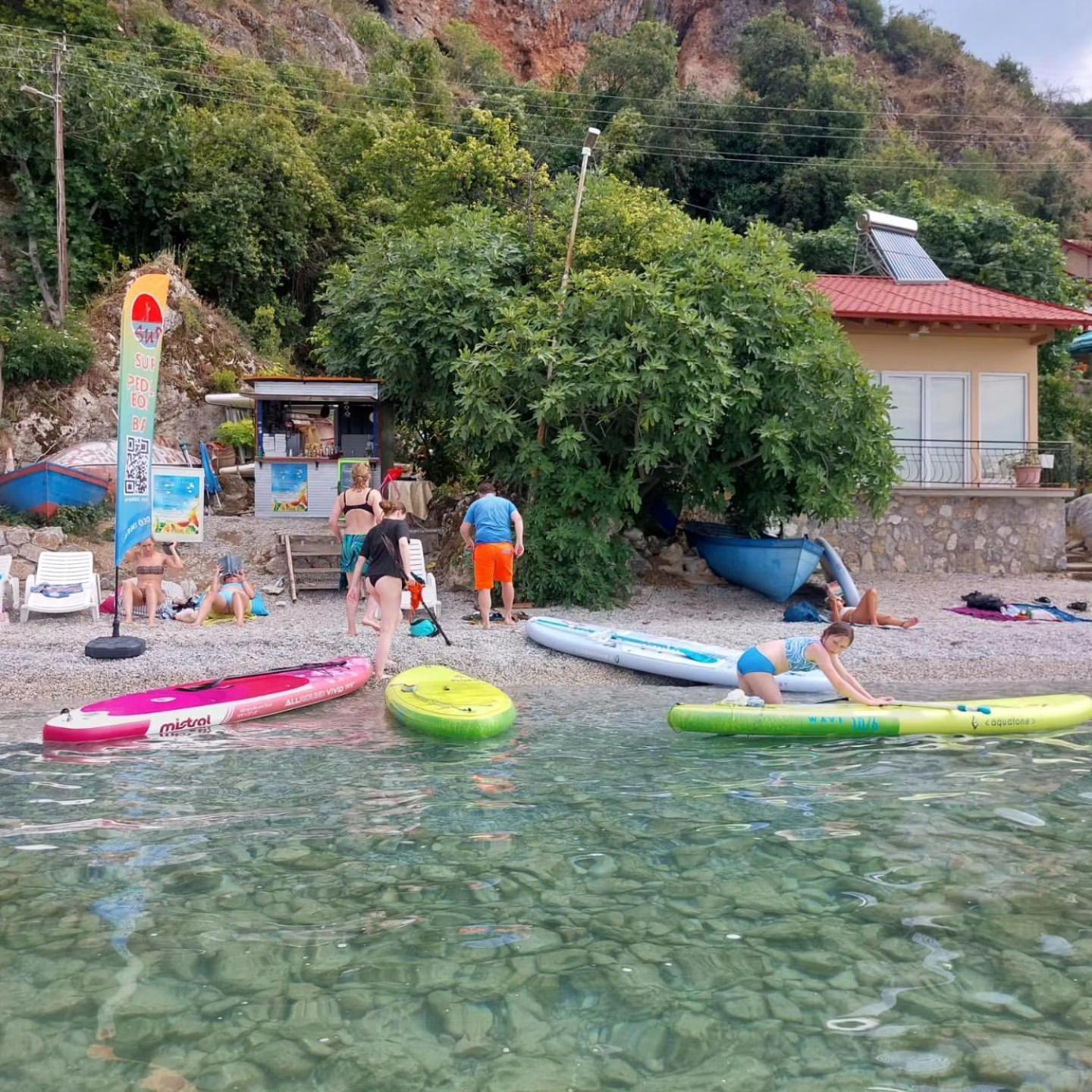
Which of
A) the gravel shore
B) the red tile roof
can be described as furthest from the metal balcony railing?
the gravel shore

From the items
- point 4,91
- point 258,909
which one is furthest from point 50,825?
point 4,91

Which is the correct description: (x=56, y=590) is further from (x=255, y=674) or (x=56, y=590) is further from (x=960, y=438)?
(x=960, y=438)

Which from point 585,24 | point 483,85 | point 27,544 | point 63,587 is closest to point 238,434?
point 27,544

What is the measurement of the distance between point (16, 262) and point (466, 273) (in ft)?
50.8

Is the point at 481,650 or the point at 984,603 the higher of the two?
the point at 984,603

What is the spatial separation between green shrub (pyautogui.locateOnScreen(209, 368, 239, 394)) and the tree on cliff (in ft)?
30.6

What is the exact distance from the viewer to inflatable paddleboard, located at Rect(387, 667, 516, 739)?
8.03 metres

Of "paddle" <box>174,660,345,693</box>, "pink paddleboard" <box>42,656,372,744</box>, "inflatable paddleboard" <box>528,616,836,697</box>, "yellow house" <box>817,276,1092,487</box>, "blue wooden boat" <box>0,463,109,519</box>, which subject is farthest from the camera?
"yellow house" <box>817,276,1092,487</box>

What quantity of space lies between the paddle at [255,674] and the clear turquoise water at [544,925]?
1.54 meters

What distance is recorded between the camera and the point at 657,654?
10578 mm

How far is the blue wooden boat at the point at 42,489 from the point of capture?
55.6 feet

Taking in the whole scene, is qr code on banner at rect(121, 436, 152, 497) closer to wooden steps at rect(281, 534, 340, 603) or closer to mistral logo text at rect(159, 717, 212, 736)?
mistral logo text at rect(159, 717, 212, 736)

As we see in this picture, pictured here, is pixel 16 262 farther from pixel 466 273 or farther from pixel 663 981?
pixel 663 981

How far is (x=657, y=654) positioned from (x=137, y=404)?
5.81 m
